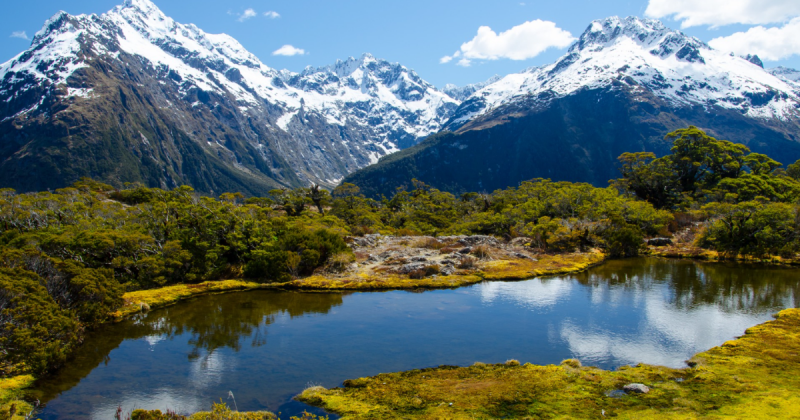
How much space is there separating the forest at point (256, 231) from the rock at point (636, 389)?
28.8 meters

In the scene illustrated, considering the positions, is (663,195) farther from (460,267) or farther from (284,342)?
(284,342)

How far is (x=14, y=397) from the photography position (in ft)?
67.1

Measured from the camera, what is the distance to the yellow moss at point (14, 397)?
1848cm

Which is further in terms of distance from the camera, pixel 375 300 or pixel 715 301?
pixel 375 300

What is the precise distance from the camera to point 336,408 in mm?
19219

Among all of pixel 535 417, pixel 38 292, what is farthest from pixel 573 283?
pixel 38 292

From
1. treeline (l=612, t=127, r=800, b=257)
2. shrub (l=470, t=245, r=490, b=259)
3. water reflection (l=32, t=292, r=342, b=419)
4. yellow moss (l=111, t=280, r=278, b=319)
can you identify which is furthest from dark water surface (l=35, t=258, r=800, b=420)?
shrub (l=470, t=245, r=490, b=259)

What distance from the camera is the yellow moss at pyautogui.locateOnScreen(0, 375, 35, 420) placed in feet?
60.6

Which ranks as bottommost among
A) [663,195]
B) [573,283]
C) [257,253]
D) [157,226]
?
[573,283]

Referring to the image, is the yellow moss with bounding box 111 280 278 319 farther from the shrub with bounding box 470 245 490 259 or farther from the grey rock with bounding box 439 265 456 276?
the shrub with bounding box 470 245 490 259

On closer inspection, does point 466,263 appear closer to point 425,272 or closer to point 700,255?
point 425,272

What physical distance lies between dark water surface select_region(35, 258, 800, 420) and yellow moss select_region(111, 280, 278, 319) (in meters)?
1.34

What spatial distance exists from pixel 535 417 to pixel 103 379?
866 inches

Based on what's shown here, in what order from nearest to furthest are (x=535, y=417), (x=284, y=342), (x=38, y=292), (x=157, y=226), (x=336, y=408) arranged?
(x=535, y=417), (x=336, y=408), (x=38, y=292), (x=284, y=342), (x=157, y=226)
